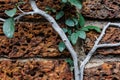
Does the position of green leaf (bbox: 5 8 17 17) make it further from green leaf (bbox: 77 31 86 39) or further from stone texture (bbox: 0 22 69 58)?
green leaf (bbox: 77 31 86 39)

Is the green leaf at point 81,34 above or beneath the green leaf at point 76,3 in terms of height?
beneath

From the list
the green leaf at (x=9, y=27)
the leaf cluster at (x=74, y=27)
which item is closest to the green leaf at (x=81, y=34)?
the leaf cluster at (x=74, y=27)

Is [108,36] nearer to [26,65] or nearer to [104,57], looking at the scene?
[104,57]

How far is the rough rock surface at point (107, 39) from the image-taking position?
0.68m

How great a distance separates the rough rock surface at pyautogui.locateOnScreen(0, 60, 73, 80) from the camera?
66 centimetres

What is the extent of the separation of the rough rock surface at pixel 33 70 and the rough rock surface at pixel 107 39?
78 millimetres

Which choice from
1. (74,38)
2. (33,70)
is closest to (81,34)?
(74,38)

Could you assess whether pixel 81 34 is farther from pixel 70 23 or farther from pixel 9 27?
pixel 9 27

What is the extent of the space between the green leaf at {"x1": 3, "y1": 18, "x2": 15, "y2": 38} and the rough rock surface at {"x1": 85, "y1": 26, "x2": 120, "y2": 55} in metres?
0.16

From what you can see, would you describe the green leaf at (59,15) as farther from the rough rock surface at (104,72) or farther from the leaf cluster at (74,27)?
the rough rock surface at (104,72)

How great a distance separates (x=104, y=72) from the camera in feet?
2.24

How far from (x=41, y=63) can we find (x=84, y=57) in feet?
0.31

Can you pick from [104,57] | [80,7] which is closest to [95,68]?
[104,57]

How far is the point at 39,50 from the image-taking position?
0.67 metres
